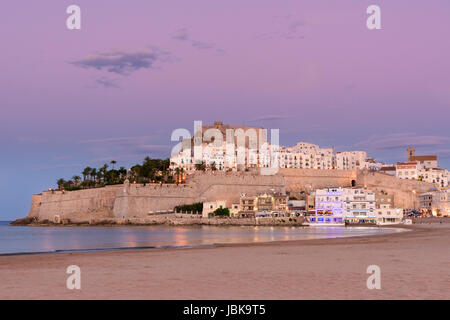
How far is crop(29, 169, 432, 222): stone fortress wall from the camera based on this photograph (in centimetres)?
8375

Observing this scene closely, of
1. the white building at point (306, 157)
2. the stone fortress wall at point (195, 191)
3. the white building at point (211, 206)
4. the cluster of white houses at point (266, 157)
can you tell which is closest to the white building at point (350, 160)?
the cluster of white houses at point (266, 157)

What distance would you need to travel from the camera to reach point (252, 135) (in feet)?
439

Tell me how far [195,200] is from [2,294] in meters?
77.0

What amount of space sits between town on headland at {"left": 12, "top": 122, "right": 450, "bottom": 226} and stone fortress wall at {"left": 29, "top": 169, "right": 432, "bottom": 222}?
0.17 m

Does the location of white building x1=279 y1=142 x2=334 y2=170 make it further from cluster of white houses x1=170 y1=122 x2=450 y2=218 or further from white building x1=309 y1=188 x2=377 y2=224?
white building x1=309 y1=188 x2=377 y2=224

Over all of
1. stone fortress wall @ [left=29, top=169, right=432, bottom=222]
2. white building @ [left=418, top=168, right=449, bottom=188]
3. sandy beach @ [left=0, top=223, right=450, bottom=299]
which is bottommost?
sandy beach @ [left=0, top=223, right=450, bottom=299]

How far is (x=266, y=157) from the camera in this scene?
393 feet

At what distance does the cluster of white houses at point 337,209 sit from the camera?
224 feet

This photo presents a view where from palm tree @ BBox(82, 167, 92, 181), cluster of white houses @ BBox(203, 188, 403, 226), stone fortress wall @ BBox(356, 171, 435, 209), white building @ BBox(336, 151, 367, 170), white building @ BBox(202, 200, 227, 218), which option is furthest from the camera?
white building @ BBox(336, 151, 367, 170)

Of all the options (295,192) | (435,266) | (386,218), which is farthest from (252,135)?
(435,266)

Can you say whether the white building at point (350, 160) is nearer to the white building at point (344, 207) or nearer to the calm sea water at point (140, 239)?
the white building at point (344, 207)

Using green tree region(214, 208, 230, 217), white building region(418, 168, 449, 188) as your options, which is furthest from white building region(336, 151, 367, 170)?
green tree region(214, 208, 230, 217)

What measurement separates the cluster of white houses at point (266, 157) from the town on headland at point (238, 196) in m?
0.34
